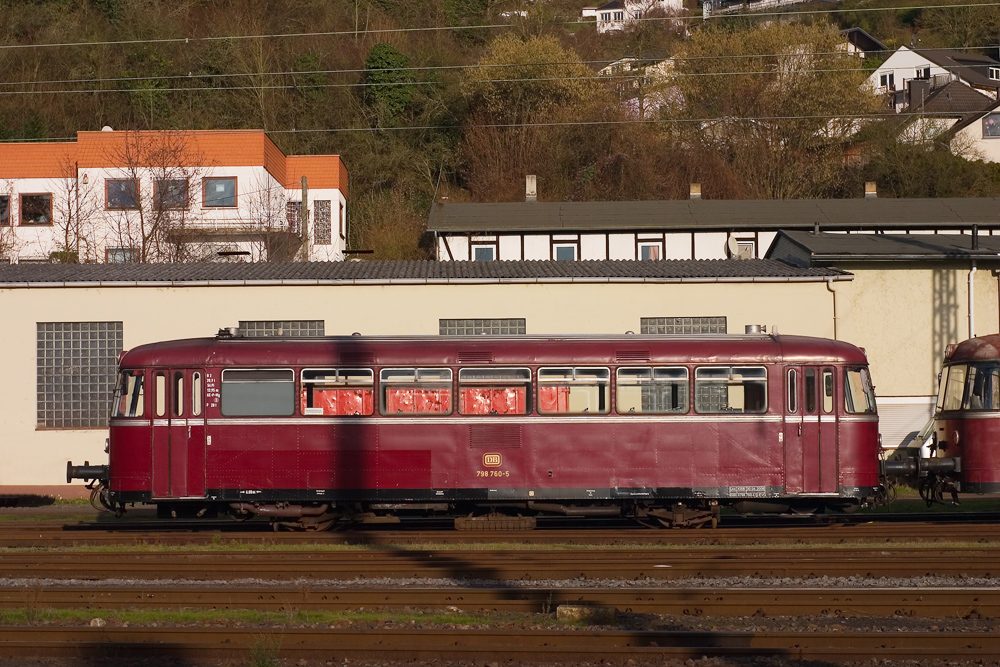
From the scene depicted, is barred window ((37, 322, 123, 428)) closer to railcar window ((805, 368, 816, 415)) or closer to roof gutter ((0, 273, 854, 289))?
roof gutter ((0, 273, 854, 289))

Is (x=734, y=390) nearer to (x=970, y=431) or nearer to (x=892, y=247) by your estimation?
(x=970, y=431)

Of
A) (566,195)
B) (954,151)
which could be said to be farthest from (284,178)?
(954,151)

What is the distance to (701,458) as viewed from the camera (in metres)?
16.9

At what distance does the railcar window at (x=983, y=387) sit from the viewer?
59.5 ft

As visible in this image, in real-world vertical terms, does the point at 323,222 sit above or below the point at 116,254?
above

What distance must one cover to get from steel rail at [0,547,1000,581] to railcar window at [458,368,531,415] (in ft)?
9.02

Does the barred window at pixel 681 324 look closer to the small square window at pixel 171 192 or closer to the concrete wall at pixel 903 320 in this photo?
the concrete wall at pixel 903 320

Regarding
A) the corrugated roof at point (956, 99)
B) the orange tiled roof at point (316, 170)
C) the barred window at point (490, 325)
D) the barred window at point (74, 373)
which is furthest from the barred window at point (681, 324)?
the corrugated roof at point (956, 99)

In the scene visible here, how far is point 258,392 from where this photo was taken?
1698 cm

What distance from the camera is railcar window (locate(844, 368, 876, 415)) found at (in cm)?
1697

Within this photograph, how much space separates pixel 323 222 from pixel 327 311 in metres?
32.2

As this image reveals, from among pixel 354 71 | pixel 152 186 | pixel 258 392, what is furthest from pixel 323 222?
pixel 258 392

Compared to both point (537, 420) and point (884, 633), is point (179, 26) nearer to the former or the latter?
point (537, 420)

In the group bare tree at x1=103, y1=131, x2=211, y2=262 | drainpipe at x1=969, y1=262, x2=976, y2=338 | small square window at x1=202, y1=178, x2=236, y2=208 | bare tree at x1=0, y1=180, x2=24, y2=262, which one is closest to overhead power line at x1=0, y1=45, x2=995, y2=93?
bare tree at x1=0, y1=180, x2=24, y2=262
